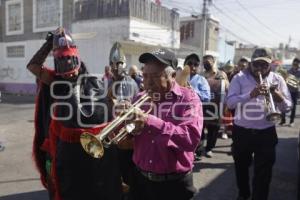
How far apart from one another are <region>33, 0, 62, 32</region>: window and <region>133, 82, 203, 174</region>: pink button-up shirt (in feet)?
69.0

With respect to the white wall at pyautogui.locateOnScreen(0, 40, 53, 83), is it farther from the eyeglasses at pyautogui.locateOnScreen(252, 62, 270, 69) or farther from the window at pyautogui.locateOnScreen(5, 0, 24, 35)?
the eyeglasses at pyautogui.locateOnScreen(252, 62, 270, 69)

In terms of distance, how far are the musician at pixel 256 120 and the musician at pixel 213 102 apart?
2.58 m

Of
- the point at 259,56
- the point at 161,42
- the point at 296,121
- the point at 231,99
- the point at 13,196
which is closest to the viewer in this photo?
the point at 259,56

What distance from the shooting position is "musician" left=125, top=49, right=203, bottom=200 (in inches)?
98.9

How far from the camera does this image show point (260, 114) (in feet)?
14.3

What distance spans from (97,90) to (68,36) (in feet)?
1.83

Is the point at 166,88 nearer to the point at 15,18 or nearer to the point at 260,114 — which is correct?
the point at 260,114

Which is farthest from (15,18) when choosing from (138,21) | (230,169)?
(230,169)

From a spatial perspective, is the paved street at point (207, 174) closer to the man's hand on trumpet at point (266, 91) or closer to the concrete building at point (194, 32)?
the man's hand on trumpet at point (266, 91)

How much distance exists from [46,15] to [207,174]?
20.0 m

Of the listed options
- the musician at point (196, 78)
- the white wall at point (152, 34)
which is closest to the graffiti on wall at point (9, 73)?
the white wall at point (152, 34)

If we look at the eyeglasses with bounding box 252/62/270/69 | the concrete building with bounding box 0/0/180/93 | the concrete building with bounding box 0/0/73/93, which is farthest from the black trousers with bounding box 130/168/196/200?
the concrete building with bounding box 0/0/73/93

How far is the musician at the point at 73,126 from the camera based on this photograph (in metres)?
3.12

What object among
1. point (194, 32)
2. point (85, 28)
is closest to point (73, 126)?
point (85, 28)
